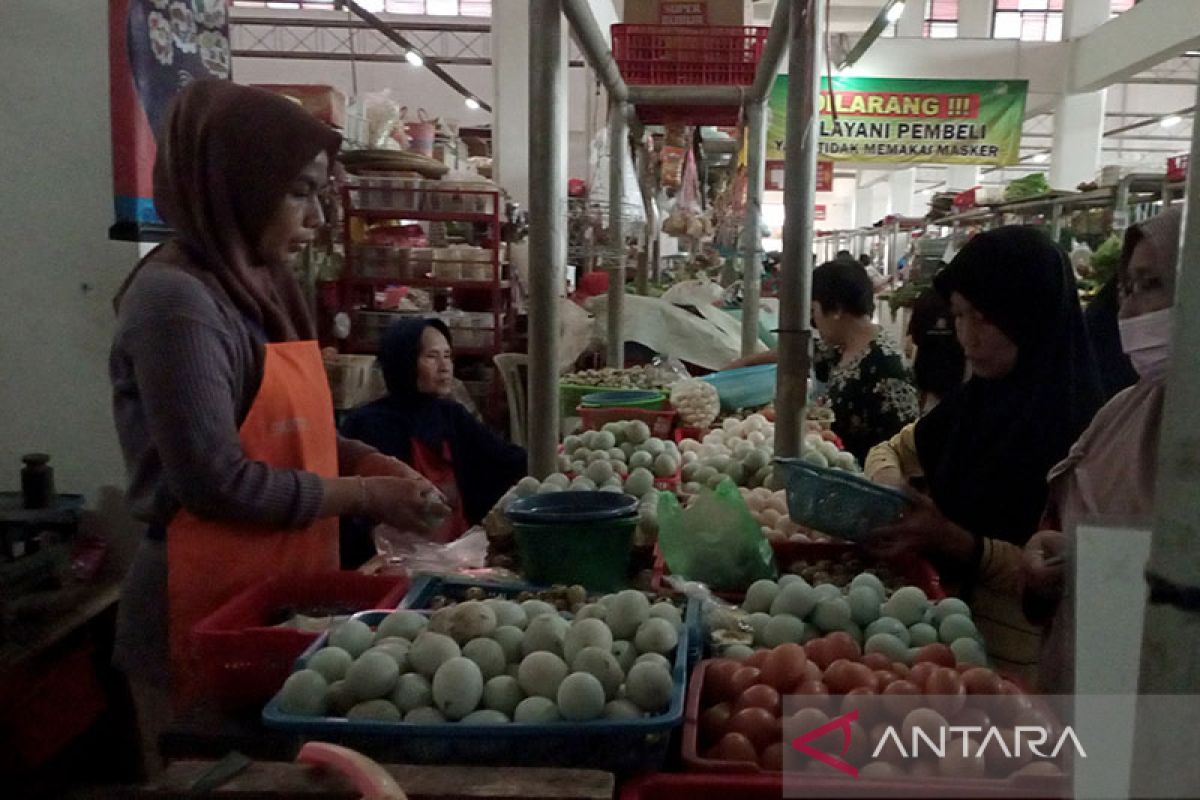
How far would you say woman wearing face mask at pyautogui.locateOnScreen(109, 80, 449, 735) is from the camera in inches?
62.0

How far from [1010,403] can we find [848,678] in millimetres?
1038

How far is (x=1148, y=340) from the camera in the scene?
170 centimetres

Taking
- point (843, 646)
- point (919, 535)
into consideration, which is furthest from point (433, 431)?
point (843, 646)

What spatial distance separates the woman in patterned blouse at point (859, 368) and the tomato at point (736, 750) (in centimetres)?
285

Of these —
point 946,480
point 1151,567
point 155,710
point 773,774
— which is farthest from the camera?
point 946,480

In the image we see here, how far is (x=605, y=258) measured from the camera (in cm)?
417

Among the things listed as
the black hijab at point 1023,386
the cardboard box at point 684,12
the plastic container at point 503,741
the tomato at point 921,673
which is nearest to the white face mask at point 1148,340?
the black hijab at point 1023,386

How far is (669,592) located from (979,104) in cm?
944

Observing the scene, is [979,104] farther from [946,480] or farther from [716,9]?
[946,480]

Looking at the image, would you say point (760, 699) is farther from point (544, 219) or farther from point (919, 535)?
point (544, 219)

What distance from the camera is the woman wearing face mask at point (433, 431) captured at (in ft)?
11.0

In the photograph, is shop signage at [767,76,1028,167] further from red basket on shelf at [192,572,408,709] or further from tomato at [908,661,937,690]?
red basket on shelf at [192,572,408,709]

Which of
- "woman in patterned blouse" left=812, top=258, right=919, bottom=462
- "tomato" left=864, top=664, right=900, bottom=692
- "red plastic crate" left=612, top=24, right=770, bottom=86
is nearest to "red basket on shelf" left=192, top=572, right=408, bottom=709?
"tomato" left=864, top=664, right=900, bottom=692

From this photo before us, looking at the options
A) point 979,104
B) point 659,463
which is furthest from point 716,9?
point 979,104
